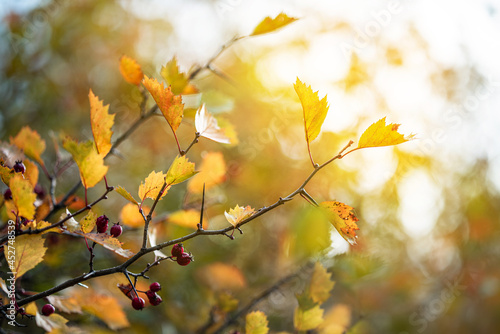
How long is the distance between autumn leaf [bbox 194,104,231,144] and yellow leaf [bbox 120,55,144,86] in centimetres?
21

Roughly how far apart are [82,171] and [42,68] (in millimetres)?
1718

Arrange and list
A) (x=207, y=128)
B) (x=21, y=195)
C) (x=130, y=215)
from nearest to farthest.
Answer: (x=21, y=195)
(x=207, y=128)
(x=130, y=215)

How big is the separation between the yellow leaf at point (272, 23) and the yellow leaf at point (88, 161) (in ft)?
1.16

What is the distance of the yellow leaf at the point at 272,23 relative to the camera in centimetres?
63

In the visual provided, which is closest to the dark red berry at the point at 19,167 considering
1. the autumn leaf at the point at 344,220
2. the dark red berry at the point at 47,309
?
the dark red berry at the point at 47,309

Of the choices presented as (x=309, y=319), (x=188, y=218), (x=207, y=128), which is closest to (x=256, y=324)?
(x=309, y=319)

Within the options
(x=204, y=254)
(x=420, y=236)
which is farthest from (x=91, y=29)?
(x=420, y=236)

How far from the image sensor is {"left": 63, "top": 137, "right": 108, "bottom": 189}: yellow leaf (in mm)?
474

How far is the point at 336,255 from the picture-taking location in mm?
1104

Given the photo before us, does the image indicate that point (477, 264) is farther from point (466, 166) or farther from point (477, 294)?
point (466, 166)

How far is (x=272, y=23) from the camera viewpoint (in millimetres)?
646

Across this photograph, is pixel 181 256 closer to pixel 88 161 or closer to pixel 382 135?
pixel 88 161

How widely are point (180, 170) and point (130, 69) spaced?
31cm

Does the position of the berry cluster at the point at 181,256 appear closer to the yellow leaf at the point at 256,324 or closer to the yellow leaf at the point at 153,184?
the yellow leaf at the point at 153,184
